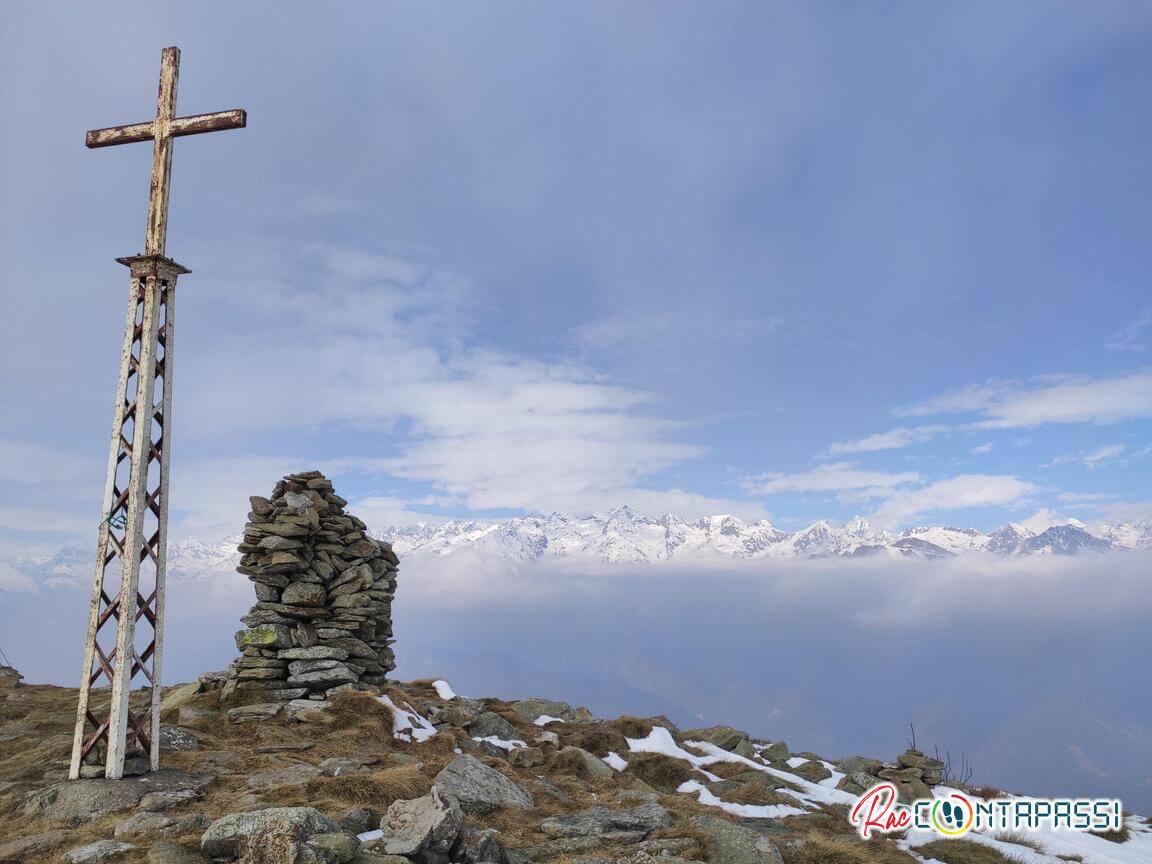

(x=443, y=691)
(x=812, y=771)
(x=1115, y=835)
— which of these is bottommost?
(x=812, y=771)

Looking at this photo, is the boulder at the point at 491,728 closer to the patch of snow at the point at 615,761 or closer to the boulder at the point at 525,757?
the boulder at the point at 525,757

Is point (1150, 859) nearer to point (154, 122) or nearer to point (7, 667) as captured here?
point (154, 122)

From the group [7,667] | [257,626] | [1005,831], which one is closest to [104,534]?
[257,626]

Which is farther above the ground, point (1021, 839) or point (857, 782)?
point (1021, 839)

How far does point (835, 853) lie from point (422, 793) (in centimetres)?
953

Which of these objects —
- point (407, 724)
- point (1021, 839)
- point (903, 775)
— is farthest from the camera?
point (903, 775)

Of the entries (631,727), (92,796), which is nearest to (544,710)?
(631,727)

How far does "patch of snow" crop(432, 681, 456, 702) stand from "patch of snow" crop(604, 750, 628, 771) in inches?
305

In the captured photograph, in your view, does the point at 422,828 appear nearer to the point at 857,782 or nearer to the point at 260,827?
the point at 260,827

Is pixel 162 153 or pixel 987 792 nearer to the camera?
pixel 162 153

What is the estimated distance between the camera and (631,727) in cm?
2983

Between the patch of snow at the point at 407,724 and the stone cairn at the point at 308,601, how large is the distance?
2.31 meters

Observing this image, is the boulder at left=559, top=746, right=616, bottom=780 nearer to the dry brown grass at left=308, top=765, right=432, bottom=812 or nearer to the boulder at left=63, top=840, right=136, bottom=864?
the dry brown grass at left=308, top=765, right=432, bottom=812

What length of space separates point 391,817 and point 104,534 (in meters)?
9.36
